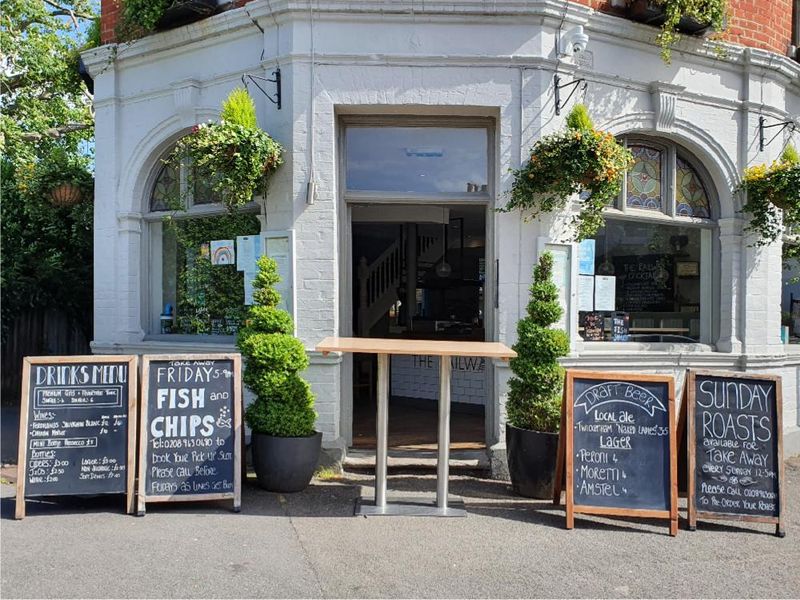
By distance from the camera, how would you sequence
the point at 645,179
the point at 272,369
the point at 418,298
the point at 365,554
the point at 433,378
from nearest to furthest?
1. the point at 365,554
2. the point at 272,369
3. the point at 645,179
4. the point at 433,378
5. the point at 418,298

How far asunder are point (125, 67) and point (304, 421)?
4670mm

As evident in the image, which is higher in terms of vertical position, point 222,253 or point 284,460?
point 222,253

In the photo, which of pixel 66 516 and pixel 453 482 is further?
pixel 453 482

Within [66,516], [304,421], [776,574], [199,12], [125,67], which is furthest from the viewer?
[125,67]

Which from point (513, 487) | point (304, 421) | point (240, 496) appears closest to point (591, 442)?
point (513, 487)

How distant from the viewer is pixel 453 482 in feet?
21.1

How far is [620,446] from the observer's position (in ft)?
17.3

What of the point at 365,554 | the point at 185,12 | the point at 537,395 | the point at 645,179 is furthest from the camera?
the point at 645,179

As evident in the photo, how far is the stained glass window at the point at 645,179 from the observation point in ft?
25.0

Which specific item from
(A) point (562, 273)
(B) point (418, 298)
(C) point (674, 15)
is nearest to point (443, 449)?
(A) point (562, 273)

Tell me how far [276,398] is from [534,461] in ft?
7.18

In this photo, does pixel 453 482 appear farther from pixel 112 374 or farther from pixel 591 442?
pixel 112 374

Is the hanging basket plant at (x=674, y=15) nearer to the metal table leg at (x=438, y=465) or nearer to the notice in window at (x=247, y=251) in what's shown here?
the metal table leg at (x=438, y=465)

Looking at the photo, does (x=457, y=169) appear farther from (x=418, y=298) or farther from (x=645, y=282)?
(x=418, y=298)
